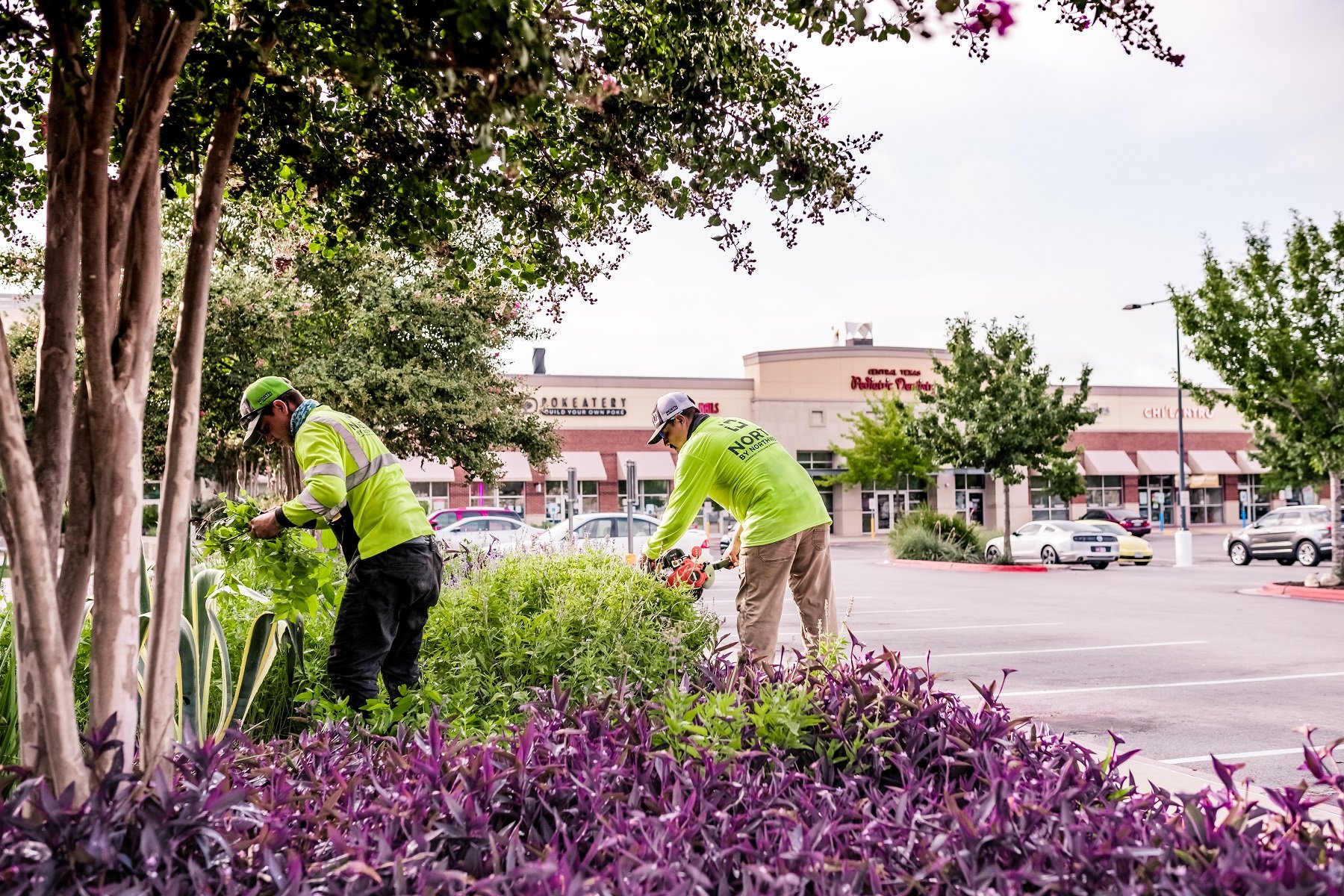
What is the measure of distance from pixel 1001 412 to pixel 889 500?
837 inches

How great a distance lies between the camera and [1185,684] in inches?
344

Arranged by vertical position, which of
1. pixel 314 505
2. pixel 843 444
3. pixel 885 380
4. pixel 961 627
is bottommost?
pixel 961 627

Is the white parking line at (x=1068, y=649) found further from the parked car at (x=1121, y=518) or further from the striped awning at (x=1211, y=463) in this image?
the striped awning at (x=1211, y=463)

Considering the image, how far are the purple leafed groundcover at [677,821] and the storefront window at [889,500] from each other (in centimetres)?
4429

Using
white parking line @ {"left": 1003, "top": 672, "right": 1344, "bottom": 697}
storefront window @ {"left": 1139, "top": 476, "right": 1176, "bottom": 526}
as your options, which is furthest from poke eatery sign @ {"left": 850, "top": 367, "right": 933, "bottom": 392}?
white parking line @ {"left": 1003, "top": 672, "right": 1344, "bottom": 697}

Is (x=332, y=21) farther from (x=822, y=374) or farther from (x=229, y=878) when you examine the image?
(x=822, y=374)

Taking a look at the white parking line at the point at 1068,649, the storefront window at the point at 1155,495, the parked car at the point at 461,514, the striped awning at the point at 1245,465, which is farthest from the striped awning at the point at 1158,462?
the white parking line at the point at 1068,649

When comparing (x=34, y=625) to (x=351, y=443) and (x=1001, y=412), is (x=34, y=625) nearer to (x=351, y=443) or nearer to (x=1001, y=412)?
(x=351, y=443)

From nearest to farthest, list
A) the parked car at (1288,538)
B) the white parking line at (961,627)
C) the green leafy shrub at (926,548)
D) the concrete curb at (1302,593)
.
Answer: the white parking line at (961,627) → the concrete curb at (1302,593) → the parked car at (1288,538) → the green leafy shrub at (926,548)

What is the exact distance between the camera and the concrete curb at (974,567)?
24.7 meters

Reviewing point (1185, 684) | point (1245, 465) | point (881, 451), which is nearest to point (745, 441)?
point (1185, 684)

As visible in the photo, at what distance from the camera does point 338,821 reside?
2301 millimetres

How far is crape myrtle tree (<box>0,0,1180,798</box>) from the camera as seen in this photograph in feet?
7.95

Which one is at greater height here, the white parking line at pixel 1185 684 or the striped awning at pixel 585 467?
the striped awning at pixel 585 467
